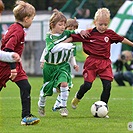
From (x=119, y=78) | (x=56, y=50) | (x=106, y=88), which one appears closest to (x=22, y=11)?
(x=56, y=50)

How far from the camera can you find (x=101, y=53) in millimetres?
9922

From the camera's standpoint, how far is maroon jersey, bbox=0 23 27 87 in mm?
7996

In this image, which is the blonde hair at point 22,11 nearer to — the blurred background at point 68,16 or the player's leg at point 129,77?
the player's leg at point 129,77

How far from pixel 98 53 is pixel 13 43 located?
7.55ft

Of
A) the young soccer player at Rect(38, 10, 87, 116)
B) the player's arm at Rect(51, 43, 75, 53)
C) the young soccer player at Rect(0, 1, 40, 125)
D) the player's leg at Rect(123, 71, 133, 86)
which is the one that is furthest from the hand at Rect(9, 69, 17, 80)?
the player's leg at Rect(123, 71, 133, 86)

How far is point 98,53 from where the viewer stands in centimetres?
991

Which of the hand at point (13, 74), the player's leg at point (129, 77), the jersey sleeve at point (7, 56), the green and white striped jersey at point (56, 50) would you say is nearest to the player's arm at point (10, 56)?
the jersey sleeve at point (7, 56)

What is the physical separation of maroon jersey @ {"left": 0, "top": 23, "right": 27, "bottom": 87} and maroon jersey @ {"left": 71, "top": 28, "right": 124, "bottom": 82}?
1.84m

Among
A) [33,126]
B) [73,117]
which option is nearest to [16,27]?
[33,126]

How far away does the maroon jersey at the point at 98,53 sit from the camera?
988 cm

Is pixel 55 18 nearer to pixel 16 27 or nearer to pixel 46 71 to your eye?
pixel 46 71

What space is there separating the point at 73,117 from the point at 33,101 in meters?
3.29

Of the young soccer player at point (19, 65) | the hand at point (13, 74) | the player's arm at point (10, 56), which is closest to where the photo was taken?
the player's arm at point (10, 56)

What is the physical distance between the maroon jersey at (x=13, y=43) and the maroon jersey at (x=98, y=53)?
6.03 ft
